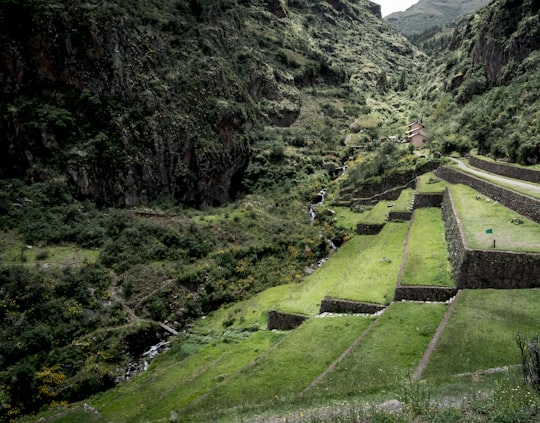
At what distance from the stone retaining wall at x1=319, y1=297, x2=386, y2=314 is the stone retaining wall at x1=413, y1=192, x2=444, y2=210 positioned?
1753 cm

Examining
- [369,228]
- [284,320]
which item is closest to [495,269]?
[284,320]

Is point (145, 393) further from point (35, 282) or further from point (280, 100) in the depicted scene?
point (280, 100)

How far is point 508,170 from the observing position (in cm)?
3428

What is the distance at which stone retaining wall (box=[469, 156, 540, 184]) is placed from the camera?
30.1 meters

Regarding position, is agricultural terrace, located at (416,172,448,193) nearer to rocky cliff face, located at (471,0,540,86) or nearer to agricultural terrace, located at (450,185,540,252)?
agricultural terrace, located at (450,185,540,252)

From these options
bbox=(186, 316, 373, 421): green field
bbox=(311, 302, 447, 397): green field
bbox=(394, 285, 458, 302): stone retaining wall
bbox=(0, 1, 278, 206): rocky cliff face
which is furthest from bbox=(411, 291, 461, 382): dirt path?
bbox=(0, 1, 278, 206): rocky cliff face

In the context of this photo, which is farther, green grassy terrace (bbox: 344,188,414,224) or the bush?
green grassy terrace (bbox: 344,188,414,224)

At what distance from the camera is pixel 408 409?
33.8 ft

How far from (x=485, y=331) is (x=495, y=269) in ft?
13.9

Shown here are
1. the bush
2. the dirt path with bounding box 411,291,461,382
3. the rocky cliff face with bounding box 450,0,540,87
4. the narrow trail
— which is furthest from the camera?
the rocky cliff face with bounding box 450,0,540,87

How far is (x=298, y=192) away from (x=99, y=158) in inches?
1155

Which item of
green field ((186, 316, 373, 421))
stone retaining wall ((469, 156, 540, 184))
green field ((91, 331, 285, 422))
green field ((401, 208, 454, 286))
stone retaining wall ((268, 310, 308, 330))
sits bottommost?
green field ((91, 331, 285, 422))

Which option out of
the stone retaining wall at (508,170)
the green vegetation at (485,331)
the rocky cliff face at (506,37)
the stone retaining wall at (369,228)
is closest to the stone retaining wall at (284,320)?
the green vegetation at (485,331)

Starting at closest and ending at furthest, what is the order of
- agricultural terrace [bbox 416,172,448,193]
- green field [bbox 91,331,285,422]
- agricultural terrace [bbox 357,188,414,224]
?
green field [bbox 91,331,285,422]
agricultural terrace [bbox 416,172,448,193]
agricultural terrace [bbox 357,188,414,224]
